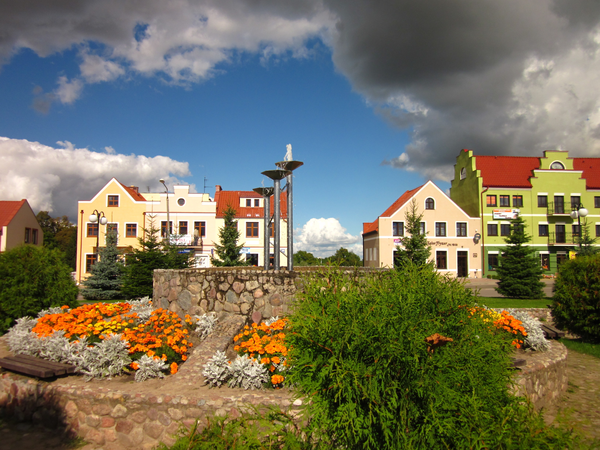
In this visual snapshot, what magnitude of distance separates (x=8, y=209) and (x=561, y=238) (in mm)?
52808

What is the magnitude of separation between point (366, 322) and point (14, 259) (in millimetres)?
10075

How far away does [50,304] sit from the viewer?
927 centimetres

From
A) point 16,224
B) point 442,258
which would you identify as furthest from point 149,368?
point 16,224

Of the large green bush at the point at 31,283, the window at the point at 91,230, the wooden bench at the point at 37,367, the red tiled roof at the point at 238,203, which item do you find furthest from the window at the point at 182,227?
the wooden bench at the point at 37,367

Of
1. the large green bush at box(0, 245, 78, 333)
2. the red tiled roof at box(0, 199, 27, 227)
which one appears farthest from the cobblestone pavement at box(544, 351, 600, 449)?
the red tiled roof at box(0, 199, 27, 227)

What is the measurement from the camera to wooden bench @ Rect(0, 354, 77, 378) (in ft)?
18.0

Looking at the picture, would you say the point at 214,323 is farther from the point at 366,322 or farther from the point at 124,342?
the point at 366,322

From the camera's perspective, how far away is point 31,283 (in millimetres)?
9125

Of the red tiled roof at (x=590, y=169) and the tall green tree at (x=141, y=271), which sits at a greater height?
the red tiled roof at (x=590, y=169)

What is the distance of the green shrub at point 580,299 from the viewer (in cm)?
925

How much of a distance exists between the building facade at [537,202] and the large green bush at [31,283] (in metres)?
33.5

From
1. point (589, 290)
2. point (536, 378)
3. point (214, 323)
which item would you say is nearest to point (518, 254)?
point (589, 290)

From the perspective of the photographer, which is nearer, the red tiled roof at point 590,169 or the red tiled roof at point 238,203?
the red tiled roof at point 238,203

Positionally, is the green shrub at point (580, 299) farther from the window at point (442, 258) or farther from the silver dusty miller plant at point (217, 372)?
the window at point (442, 258)
